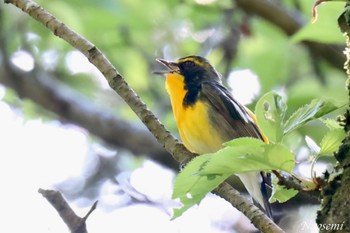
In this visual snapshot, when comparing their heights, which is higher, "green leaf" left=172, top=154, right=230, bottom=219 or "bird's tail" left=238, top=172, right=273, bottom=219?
"bird's tail" left=238, top=172, right=273, bottom=219

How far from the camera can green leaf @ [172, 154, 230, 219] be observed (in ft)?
6.63

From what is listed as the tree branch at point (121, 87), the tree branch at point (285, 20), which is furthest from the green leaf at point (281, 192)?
the tree branch at point (285, 20)

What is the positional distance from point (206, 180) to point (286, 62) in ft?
14.5

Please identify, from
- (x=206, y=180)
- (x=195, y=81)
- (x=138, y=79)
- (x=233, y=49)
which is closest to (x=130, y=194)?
(x=138, y=79)

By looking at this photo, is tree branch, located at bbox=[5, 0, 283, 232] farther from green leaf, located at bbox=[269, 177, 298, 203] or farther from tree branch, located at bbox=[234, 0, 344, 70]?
tree branch, located at bbox=[234, 0, 344, 70]

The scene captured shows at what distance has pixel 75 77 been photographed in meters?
7.24

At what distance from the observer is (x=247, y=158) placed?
6.59ft

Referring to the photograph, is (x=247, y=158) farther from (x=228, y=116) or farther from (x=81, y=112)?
(x=81, y=112)

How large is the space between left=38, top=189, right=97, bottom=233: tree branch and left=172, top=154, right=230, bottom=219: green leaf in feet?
0.86

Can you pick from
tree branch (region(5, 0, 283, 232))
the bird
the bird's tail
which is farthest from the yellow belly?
tree branch (region(5, 0, 283, 232))

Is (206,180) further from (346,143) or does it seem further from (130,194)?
(130,194)

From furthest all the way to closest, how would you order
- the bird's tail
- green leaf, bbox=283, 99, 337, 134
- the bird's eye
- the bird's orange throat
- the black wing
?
the bird's eye
the bird's orange throat
the black wing
the bird's tail
green leaf, bbox=283, 99, 337, 134

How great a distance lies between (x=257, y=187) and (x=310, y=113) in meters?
2.01

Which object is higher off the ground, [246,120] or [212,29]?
[212,29]
